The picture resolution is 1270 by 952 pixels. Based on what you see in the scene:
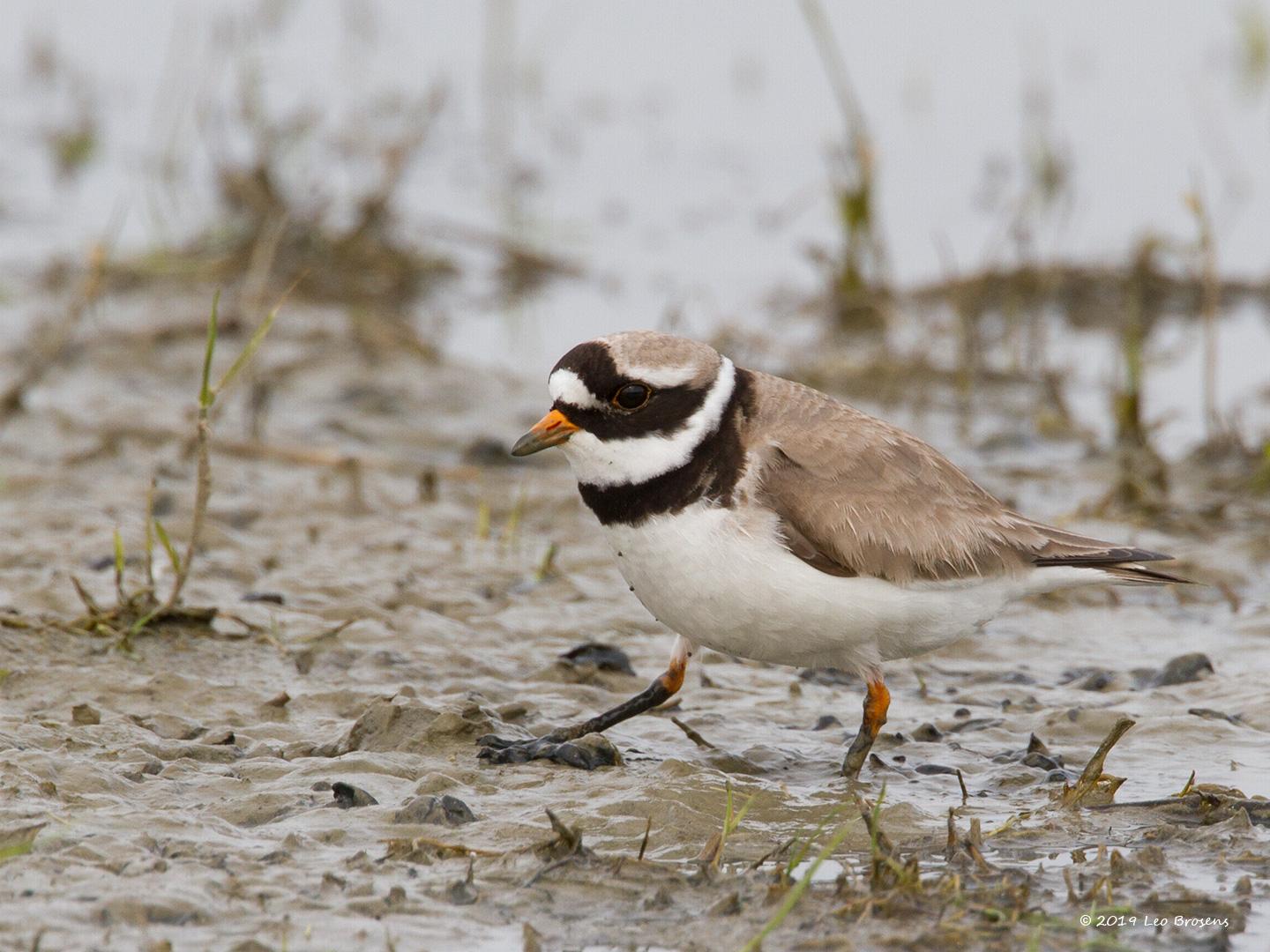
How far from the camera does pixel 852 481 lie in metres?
5.08

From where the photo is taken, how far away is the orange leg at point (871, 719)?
16.6 feet

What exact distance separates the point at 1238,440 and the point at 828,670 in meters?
3.30

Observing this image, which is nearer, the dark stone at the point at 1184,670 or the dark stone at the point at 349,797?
the dark stone at the point at 349,797

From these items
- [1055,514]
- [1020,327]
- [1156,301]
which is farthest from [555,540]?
[1156,301]

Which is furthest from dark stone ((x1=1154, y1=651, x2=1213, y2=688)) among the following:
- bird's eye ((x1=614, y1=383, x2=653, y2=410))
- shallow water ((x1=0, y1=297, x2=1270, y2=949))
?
bird's eye ((x1=614, y1=383, x2=653, y2=410))

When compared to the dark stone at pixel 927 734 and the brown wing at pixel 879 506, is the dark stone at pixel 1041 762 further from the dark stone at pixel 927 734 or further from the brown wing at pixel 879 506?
the brown wing at pixel 879 506

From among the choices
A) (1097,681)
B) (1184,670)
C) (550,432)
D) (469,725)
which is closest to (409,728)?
(469,725)

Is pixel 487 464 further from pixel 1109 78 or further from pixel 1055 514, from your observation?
pixel 1109 78

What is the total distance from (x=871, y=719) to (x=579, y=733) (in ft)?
2.92

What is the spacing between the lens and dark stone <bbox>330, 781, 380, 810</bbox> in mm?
4469

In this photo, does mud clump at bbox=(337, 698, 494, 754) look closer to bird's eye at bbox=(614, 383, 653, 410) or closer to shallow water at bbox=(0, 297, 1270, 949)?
shallow water at bbox=(0, 297, 1270, 949)

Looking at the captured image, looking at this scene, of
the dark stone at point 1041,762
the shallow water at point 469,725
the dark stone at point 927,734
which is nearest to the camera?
the shallow water at point 469,725

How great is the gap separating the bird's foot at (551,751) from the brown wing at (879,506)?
2.77 ft

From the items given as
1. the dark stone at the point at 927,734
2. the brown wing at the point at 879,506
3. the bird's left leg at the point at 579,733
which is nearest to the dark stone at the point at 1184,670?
the brown wing at the point at 879,506
